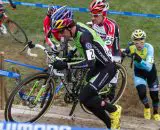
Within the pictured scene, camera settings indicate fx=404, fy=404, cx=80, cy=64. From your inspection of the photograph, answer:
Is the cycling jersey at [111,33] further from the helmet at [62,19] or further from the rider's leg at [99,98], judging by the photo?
the helmet at [62,19]

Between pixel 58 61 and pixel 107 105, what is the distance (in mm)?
1225

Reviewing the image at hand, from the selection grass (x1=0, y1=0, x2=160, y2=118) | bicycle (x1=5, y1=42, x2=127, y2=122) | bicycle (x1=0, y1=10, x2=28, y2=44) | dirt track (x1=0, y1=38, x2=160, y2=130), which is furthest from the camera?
bicycle (x1=0, y1=10, x2=28, y2=44)

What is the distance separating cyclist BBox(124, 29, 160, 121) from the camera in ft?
28.6

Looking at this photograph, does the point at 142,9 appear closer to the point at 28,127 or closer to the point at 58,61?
the point at 58,61

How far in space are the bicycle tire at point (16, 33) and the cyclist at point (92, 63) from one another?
20.2 feet

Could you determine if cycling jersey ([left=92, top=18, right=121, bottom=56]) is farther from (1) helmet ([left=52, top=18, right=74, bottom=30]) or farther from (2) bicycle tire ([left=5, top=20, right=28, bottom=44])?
(2) bicycle tire ([left=5, top=20, right=28, bottom=44])

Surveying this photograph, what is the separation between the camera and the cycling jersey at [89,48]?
695 centimetres

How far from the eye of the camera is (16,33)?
13.4 m

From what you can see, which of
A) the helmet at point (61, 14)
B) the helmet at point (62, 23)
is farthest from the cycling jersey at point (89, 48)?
the helmet at point (61, 14)

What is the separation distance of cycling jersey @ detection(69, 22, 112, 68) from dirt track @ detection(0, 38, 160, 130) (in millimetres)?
1394

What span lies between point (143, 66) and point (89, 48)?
7.80 feet

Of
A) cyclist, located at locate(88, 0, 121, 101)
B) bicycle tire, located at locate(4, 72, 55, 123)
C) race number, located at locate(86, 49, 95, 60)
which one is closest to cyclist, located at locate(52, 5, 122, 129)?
race number, located at locate(86, 49, 95, 60)

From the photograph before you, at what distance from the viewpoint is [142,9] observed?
16172 mm

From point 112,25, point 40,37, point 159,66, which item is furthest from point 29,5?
point 112,25
